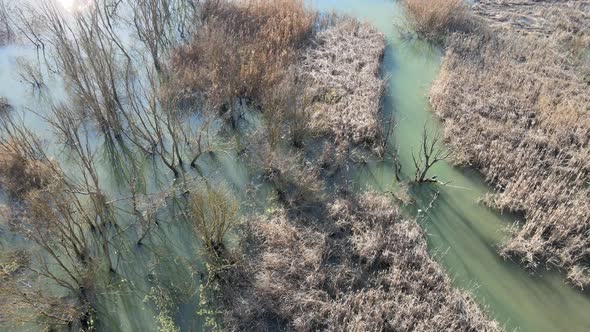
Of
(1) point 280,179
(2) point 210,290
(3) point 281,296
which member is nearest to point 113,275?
(2) point 210,290

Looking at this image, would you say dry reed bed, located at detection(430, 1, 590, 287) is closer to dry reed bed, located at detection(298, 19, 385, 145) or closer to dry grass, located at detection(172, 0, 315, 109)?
dry reed bed, located at detection(298, 19, 385, 145)

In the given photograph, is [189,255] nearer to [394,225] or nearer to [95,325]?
[95,325]

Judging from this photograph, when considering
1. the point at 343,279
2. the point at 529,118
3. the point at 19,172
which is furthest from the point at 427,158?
the point at 19,172

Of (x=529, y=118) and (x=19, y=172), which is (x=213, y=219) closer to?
(x=19, y=172)

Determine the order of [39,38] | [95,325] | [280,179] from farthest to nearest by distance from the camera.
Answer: [39,38]
[280,179]
[95,325]

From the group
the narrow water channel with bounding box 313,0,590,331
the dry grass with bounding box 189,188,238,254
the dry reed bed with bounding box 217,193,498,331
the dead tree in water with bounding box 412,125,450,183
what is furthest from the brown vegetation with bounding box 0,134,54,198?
the dead tree in water with bounding box 412,125,450,183

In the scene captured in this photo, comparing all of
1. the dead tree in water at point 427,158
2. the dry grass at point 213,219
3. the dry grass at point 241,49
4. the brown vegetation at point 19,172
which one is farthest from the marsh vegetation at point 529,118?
the brown vegetation at point 19,172
